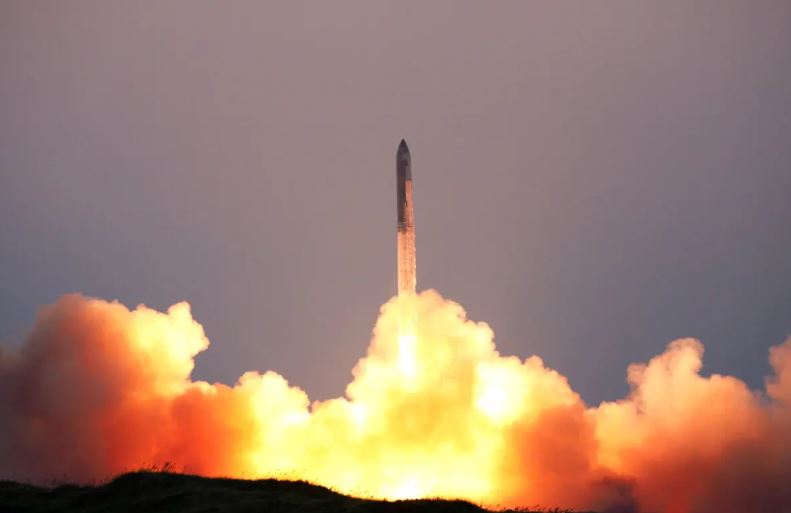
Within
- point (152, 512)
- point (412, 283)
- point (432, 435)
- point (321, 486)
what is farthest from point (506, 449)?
point (152, 512)

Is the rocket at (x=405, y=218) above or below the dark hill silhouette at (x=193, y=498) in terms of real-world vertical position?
above

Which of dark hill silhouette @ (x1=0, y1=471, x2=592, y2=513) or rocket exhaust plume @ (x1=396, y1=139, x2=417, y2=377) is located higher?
rocket exhaust plume @ (x1=396, y1=139, x2=417, y2=377)

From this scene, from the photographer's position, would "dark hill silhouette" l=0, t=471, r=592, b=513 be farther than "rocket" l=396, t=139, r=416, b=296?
No

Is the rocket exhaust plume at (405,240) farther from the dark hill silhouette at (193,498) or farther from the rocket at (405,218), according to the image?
the dark hill silhouette at (193,498)

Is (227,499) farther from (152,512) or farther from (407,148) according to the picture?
(407,148)

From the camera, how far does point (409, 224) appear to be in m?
101

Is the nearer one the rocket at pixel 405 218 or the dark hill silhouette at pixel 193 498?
the dark hill silhouette at pixel 193 498

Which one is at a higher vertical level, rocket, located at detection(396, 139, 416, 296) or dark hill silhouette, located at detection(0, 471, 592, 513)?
rocket, located at detection(396, 139, 416, 296)

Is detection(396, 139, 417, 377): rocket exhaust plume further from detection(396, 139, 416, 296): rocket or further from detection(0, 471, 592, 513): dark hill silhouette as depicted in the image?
detection(0, 471, 592, 513): dark hill silhouette

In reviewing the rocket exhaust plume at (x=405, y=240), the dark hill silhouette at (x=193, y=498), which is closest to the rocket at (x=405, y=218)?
the rocket exhaust plume at (x=405, y=240)

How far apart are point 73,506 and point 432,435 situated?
43.9 metres

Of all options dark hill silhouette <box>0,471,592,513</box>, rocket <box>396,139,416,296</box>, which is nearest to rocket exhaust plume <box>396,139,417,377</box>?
rocket <box>396,139,416,296</box>

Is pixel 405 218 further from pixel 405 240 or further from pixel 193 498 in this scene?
pixel 193 498

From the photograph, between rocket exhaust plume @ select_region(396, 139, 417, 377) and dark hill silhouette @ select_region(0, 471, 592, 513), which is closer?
dark hill silhouette @ select_region(0, 471, 592, 513)
